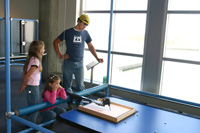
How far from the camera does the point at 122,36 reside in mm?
3990

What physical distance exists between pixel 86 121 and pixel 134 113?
44 cm

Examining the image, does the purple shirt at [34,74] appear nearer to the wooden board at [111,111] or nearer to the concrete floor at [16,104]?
the concrete floor at [16,104]

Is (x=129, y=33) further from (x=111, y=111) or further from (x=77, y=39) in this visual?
(x=111, y=111)

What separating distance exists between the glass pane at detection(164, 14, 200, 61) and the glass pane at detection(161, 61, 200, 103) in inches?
6.4

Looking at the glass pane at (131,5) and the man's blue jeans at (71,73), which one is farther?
the glass pane at (131,5)

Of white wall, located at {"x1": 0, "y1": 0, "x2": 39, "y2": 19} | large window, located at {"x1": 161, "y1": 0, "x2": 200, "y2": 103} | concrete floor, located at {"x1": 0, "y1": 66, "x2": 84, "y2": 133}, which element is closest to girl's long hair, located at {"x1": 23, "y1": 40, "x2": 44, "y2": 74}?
concrete floor, located at {"x1": 0, "y1": 66, "x2": 84, "y2": 133}

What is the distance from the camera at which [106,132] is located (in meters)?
1.38

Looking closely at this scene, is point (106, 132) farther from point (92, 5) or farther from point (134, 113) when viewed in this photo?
point (92, 5)

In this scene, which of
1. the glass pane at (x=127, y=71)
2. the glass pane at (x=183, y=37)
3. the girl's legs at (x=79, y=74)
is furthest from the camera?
the glass pane at (x=127, y=71)

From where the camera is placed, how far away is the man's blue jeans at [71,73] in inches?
110

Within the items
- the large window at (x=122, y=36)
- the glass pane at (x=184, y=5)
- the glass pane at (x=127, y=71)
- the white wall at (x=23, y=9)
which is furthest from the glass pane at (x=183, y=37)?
the white wall at (x=23, y=9)

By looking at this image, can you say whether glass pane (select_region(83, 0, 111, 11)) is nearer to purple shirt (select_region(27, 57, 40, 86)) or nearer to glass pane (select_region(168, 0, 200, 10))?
glass pane (select_region(168, 0, 200, 10))

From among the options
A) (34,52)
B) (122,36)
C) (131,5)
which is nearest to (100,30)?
(122,36)

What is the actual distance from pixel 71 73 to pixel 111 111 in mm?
1282
